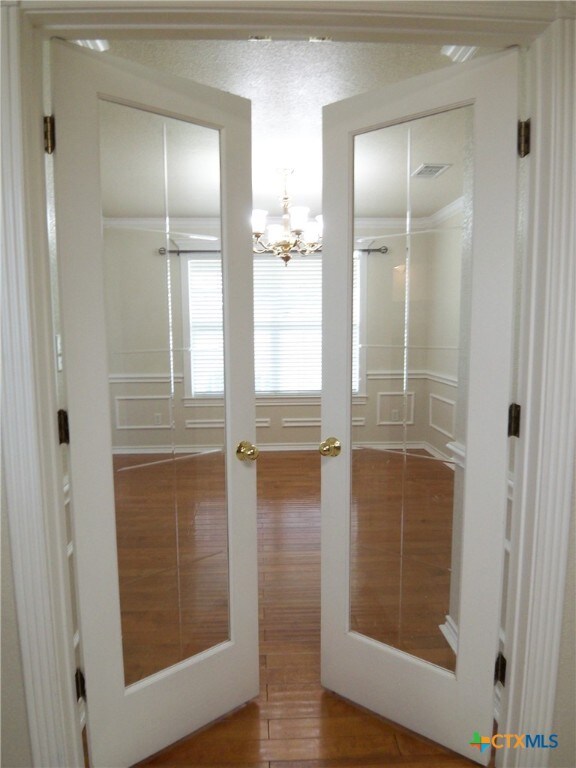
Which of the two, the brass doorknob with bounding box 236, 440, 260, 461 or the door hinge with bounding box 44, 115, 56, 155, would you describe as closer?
the door hinge with bounding box 44, 115, 56, 155

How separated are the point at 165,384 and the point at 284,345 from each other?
4269 millimetres

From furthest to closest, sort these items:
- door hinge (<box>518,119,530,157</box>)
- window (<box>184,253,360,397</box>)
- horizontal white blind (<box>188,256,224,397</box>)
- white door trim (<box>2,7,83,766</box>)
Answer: window (<box>184,253,360,397</box>), horizontal white blind (<box>188,256,224,397</box>), door hinge (<box>518,119,530,157</box>), white door trim (<box>2,7,83,766</box>)

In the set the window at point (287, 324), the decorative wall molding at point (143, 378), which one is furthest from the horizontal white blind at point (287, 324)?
the decorative wall molding at point (143, 378)

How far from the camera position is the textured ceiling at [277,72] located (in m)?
1.51

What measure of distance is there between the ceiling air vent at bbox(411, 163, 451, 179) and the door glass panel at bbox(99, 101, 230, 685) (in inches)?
26.8

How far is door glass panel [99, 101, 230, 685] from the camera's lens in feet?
4.89

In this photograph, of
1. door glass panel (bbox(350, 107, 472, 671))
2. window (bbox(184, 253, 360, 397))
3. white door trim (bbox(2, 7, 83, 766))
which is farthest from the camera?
window (bbox(184, 253, 360, 397))

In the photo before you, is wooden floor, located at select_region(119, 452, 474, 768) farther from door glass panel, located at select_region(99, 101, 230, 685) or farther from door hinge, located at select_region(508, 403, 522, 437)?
door hinge, located at select_region(508, 403, 522, 437)

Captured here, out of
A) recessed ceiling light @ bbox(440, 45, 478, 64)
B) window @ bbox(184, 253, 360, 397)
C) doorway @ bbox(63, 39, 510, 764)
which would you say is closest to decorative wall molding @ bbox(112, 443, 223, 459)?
doorway @ bbox(63, 39, 510, 764)

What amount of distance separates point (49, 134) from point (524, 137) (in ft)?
4.33

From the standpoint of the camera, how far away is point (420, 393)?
1.72m

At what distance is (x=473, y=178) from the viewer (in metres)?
1.45

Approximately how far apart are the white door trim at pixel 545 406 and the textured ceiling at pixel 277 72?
12.8 inches

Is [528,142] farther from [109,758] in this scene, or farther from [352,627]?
[109,758]
